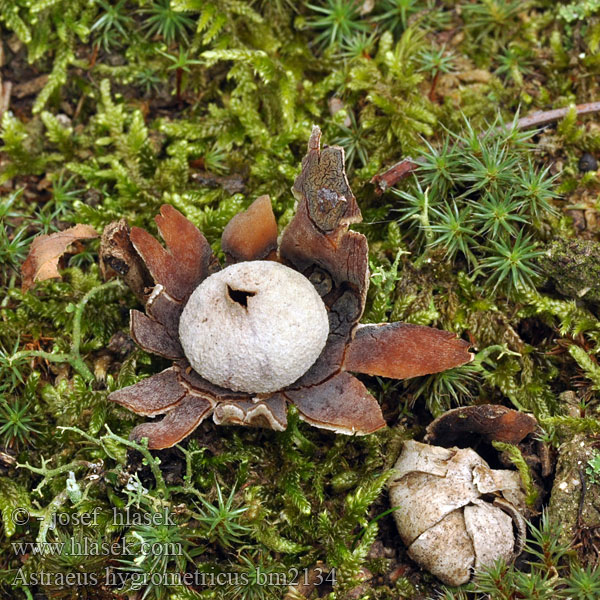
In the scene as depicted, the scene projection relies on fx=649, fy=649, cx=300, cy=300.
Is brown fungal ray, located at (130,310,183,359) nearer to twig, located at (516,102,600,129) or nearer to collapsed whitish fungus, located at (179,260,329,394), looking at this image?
collapsed whitish fungus, located at (179,260,329,394)

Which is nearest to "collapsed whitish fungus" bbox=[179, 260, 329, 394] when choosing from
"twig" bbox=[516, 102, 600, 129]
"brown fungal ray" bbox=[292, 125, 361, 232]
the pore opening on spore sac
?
the pore opening on spore sac

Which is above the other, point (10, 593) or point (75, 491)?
point (75, 491)

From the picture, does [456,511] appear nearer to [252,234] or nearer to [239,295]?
[239,295]

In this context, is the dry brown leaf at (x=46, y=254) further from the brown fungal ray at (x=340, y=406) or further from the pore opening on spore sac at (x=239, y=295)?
the brown fungal ray at (x=340, y=406)

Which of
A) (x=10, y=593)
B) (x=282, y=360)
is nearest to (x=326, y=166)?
(x=282, y=360)

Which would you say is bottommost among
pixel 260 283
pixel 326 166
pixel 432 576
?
pixel 432 576

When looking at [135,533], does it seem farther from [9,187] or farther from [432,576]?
[9,187]

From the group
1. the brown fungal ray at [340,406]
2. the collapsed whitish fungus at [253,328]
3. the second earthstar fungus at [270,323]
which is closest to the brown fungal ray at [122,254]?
the second earthstar fungus at [270,323]
